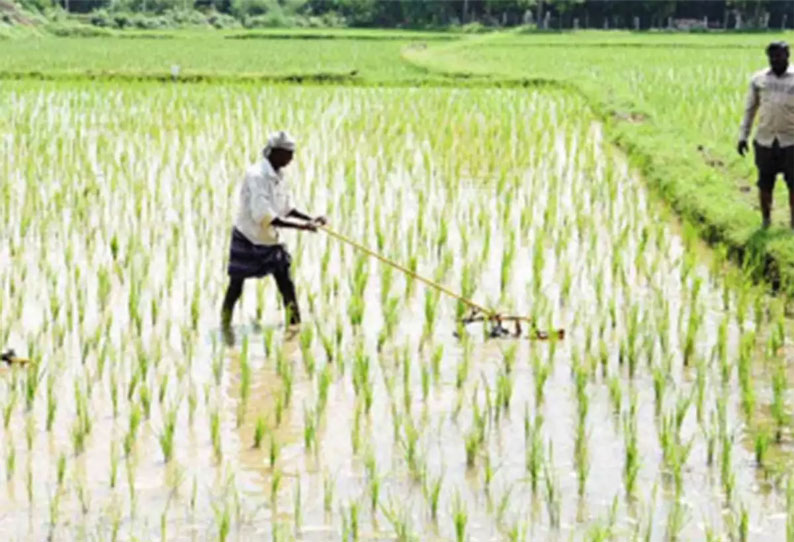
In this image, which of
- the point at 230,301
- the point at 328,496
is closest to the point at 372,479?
the point at 328,496

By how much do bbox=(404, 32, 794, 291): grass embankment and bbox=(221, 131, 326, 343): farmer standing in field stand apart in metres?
1.96

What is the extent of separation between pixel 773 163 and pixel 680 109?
22.5 ft

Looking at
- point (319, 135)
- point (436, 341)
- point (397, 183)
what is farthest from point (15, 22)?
point (436, 341)

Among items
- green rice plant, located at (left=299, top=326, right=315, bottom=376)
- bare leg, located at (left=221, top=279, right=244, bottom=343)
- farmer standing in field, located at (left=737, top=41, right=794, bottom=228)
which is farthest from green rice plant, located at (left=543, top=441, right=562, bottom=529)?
farmer standing in field, located at (left=737, top=41, right=794, bottom=228)

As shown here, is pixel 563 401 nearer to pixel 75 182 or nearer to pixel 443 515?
pixel 443 515

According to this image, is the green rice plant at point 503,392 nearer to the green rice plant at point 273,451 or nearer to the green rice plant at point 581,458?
the green rice plant at point 581,458

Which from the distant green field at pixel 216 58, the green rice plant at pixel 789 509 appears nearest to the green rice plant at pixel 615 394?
the green rice plant at pixel 789 509

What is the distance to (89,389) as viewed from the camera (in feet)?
14.1

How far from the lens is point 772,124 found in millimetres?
6414

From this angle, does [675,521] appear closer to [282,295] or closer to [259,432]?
[259,432]

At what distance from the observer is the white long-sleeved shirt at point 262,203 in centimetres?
497

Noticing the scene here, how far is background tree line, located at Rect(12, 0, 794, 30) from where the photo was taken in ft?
152

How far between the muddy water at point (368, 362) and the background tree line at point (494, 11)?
123 ft

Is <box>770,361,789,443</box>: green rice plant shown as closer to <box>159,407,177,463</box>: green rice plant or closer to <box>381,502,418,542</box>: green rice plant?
<box>381,502,418,542</box>: green rice plant
